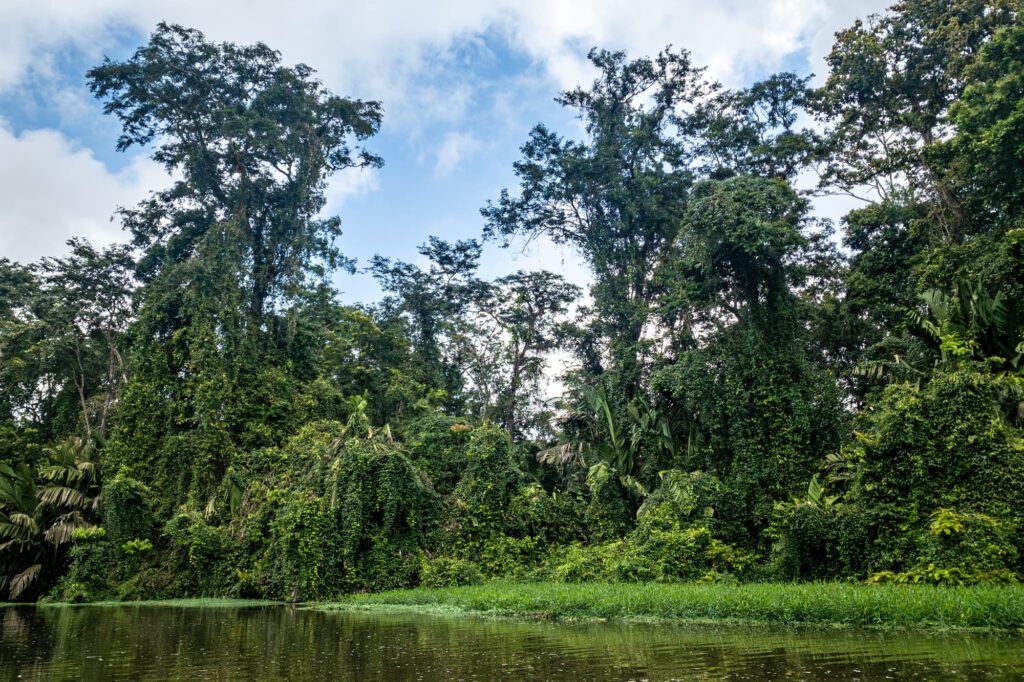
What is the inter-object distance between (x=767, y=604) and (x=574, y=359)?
66.5 feet

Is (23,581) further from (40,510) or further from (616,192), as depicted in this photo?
(616,192)

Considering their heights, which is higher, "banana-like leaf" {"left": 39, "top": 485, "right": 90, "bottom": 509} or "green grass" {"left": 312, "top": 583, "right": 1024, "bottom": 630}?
"banana-like leaf" {"left": 39, "top": 485, "right": 90, "bottom": 509}

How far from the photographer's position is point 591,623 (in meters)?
9.62

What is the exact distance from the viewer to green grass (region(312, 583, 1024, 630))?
7.32m

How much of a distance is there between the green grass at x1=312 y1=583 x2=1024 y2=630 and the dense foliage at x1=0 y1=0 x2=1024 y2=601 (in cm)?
251

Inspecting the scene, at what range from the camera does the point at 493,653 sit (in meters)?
6.99

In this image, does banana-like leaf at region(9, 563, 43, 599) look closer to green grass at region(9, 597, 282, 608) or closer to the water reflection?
green grass at region(9, 597, 282, 608)

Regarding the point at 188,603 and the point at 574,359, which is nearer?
the point at 188,603

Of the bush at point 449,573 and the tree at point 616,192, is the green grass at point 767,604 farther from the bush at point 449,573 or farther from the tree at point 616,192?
the tree at point 616,192

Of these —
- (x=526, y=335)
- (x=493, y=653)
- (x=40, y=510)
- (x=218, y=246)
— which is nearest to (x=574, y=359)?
(x=526, y=335)

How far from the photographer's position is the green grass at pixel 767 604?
24.0 ft

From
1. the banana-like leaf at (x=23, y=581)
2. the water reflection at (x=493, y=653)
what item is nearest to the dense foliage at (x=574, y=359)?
the banana-like leaf at (x=23, y=581)

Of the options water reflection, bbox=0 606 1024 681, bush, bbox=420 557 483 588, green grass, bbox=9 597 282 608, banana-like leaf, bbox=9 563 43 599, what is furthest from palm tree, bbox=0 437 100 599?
bush, bbox=420 557 483 588

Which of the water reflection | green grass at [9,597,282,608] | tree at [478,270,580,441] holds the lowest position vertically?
green grass at [9,597,282,608]
